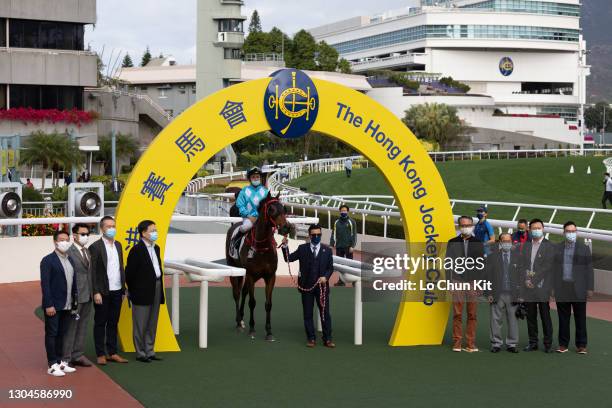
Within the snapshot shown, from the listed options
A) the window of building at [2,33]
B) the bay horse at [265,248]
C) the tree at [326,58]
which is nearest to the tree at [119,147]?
the window of building at [2,33]

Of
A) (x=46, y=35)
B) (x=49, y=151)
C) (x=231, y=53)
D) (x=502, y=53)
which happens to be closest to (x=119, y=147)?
(x=46, y=35)

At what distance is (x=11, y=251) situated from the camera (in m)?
19.1

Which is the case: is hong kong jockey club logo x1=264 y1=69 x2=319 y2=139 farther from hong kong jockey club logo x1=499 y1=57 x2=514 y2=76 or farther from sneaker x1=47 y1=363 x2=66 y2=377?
hong kong jockey club logo x1=499 y1=57 x2=514 y2=76

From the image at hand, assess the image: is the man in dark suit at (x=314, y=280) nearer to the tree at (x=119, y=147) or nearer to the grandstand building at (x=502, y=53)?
the tree at (x=119, y=147)

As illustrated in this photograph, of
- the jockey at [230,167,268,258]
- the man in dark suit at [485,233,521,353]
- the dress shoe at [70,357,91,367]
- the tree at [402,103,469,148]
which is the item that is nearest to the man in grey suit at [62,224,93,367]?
the dress shoe at [70,357,91,367]

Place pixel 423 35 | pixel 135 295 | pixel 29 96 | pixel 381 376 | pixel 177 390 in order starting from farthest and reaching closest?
pixel 423 35 → pixel 29 96 → pixel 135 295 → pixel 381 376 → pixel 177 390

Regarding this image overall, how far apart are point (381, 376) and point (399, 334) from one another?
1945mm

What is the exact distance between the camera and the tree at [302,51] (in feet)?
371

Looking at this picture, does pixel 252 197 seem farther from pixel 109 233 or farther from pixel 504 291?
pixel 504 291

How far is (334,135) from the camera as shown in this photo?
12.2 meters

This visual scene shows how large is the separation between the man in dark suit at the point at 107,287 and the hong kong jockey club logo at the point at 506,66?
406ft

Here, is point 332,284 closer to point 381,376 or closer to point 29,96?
point 381,376

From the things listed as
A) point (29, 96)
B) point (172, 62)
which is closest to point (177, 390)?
point (29, 96)

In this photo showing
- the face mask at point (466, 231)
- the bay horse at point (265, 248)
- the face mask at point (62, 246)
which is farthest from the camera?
the bay horse at point (265, 248)
